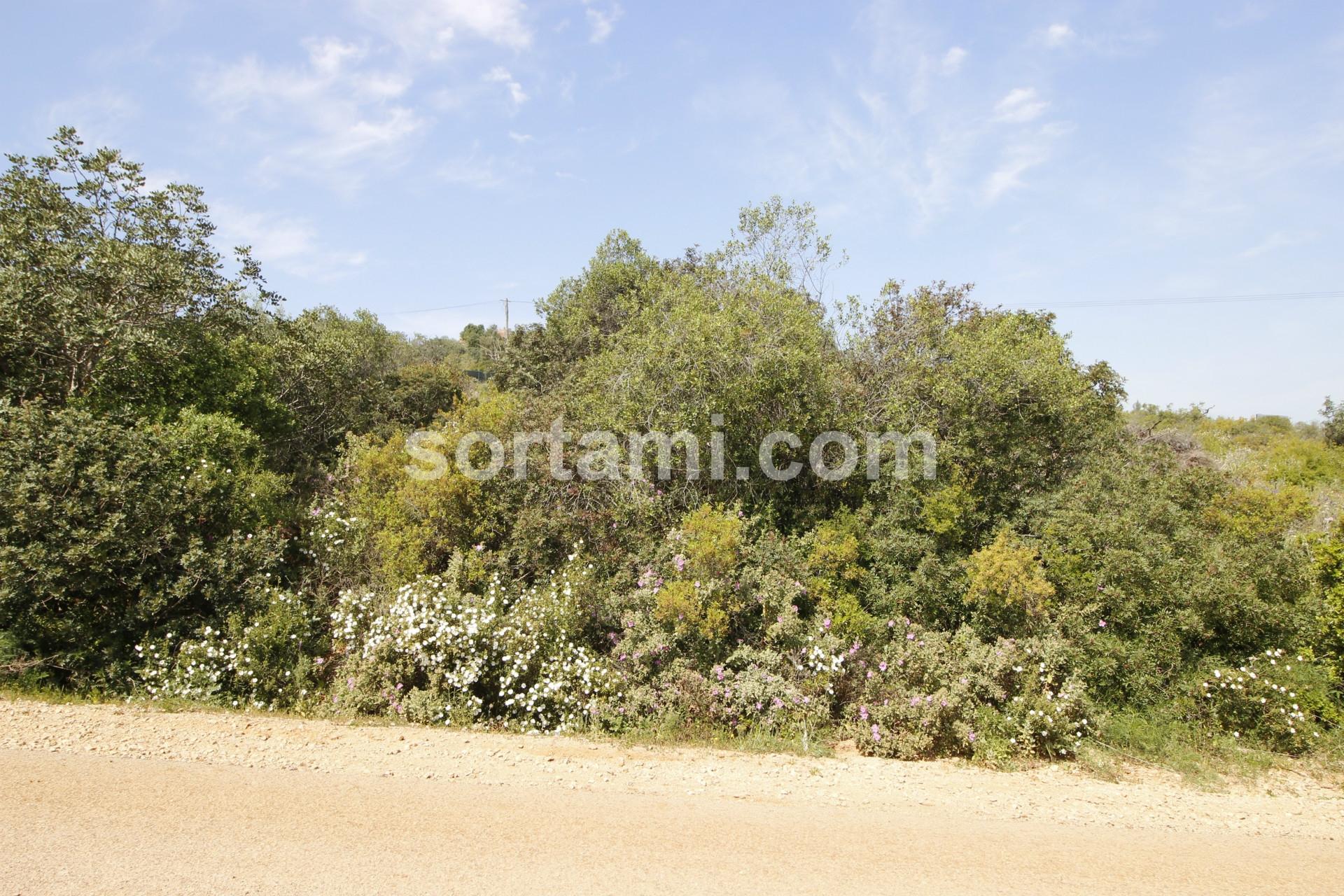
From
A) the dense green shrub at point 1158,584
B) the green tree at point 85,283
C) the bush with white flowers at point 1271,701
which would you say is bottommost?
the bush with white flowers at point 1271,701

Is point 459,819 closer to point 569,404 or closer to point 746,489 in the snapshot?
point 746,489

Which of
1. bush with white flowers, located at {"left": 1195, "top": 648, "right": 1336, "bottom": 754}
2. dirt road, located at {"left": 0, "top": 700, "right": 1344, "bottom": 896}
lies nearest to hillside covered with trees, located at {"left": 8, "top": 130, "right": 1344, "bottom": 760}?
bush with white flowers, located at {"left": 1195, "top": 648, "right": 1336, "bottom": 754}

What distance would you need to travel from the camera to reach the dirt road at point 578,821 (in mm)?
4344

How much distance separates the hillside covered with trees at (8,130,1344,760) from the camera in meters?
8.05

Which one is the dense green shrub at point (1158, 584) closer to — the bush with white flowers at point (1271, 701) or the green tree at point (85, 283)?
the bush with white flowers at point (1271, 701)

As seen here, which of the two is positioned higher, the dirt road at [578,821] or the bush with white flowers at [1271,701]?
the bush with white flowers at [1271,701]

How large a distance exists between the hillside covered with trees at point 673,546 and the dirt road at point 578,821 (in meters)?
1.26

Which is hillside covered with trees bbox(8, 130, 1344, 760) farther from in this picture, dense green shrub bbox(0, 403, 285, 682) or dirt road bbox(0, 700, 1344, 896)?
dirt road bbox(0, 700, 1344, 896)

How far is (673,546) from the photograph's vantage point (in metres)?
9.59

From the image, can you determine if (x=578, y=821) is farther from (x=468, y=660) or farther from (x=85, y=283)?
(x=85, y=283)

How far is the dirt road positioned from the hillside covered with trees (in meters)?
1.26

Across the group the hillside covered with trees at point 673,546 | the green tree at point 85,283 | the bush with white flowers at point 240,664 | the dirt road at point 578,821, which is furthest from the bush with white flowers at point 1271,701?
the green tree at point 85,283

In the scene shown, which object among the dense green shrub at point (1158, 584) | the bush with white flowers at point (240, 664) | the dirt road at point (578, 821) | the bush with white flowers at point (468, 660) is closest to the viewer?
the dirt road at point (578, 821)

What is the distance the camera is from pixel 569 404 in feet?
40.1
